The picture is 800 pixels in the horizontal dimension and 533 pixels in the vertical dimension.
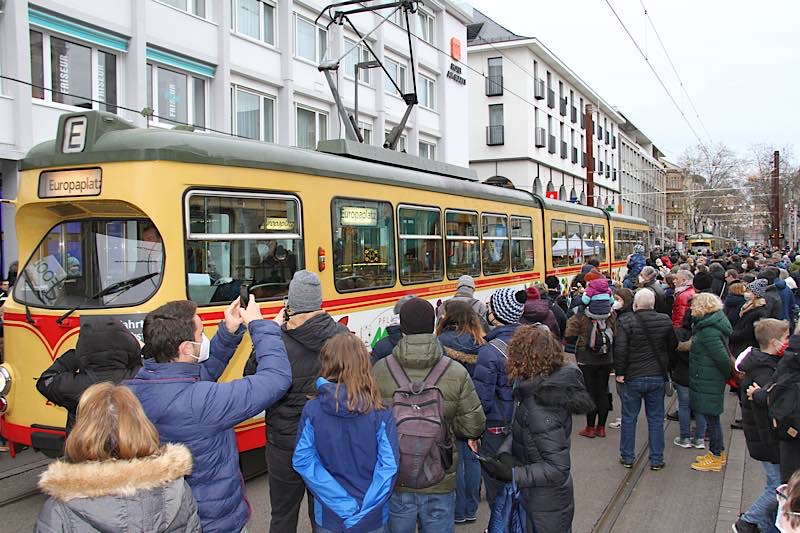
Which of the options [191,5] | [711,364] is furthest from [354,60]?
[711,364]

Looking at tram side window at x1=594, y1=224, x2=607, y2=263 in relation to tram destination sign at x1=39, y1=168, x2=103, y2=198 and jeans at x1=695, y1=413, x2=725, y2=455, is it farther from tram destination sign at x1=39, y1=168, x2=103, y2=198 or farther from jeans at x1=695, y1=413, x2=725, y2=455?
tram destination sign at x1=39, y1=168, x2=103, y2=198

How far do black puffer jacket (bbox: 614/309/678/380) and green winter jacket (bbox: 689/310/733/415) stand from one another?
10.5 inches

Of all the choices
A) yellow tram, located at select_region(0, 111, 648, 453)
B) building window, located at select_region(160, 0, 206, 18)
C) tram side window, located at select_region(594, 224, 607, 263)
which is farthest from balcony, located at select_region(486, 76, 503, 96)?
yellow tram, located at select_region(0, 111, 648, 453)

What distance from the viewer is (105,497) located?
2.26 m

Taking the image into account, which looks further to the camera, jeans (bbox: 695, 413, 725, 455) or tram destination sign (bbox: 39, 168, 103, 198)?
jeans (bbox: 695, 413, 725, 455)

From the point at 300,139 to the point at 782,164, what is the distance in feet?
170

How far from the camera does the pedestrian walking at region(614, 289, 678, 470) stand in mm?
6434

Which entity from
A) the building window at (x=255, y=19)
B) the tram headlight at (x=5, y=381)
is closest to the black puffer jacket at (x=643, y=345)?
the tram headlight at (x=5, y=381)

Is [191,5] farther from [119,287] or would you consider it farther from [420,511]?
[420,511]

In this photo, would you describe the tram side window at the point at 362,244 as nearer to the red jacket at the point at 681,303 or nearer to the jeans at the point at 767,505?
the red jacket at the point at 681,303

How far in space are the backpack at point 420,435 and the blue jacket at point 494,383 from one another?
1197 mm

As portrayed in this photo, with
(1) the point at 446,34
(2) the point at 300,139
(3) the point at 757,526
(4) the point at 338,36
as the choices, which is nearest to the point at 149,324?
(3) the point at 757,526

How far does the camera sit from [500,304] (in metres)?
5.35

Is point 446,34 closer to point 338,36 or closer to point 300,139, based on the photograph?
point 338,36
